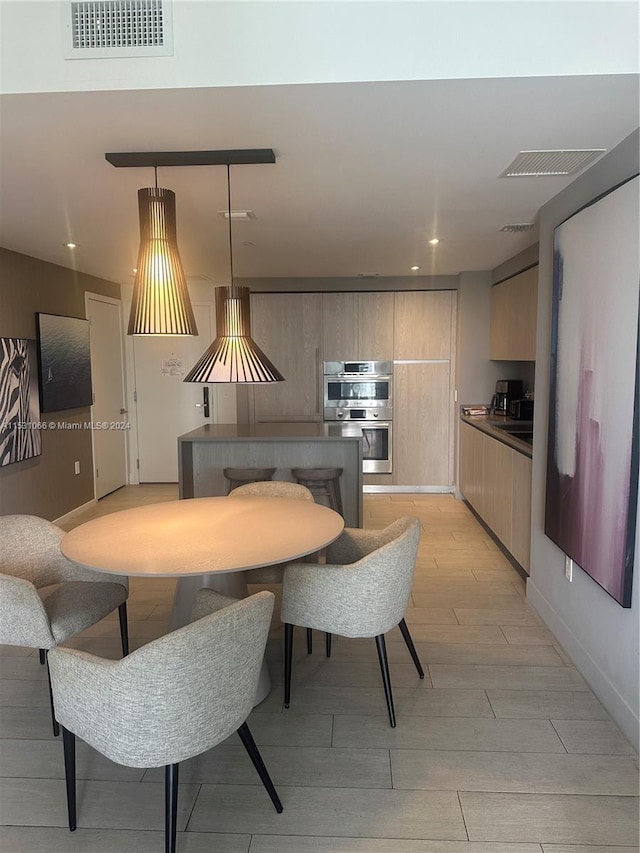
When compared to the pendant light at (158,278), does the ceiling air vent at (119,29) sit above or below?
above

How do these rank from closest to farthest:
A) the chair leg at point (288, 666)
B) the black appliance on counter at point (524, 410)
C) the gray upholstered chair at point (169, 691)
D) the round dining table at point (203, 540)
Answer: the gray upholstered chair at point (169, 691) < the round dining table at point (203, 540) < the chair leg at point (288, 666) < the black appliance on counter at point (524, 410)

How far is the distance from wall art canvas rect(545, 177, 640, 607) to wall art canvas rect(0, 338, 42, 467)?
147 inches

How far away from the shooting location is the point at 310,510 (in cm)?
275

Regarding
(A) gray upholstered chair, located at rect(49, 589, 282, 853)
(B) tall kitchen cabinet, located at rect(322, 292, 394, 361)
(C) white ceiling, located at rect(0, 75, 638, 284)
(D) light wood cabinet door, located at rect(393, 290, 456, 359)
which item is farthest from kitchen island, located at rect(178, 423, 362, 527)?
(A) gray upholstered chair, located at rect(49, 589, 282, 853)

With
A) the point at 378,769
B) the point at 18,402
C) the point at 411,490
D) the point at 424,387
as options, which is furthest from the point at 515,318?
the point at 18,402

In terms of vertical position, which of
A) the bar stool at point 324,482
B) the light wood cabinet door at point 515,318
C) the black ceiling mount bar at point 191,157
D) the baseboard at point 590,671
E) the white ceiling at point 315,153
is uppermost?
the white ceiling at point 315,153

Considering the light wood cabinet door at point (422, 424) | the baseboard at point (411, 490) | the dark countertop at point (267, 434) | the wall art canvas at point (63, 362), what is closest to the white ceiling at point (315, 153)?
the wall art canvas at point (63, 362)

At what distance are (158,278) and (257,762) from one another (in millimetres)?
1816

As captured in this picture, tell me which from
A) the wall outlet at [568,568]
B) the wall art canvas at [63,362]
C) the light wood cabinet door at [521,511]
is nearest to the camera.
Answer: the wall outlet at [568,568]

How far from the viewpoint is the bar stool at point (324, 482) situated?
4.26 meters

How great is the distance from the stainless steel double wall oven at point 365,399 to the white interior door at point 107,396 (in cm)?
237

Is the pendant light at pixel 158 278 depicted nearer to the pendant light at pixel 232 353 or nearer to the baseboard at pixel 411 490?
the pendant light at pixel 232 353

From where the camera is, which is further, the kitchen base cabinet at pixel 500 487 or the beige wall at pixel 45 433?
the beige wall at pixel 45 433

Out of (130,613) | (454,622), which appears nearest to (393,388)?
(454,622)
